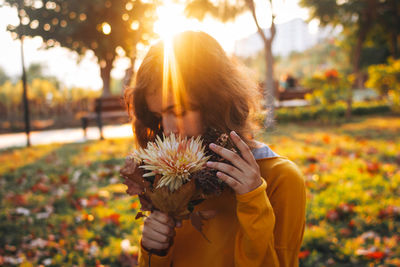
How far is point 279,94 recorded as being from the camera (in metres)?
Result: 14.5

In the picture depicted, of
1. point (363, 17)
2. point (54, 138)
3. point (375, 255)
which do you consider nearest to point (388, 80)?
point (375, 255)

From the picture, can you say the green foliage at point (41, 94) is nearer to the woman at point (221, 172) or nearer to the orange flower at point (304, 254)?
the orange flower at point (304, 254)

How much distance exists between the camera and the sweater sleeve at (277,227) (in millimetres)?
1020

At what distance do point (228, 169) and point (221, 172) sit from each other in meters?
0.02

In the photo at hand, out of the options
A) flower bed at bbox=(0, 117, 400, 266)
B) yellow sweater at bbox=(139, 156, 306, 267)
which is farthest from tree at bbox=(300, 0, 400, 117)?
yellow sweater at bbox=(139, 156, 306, 267)

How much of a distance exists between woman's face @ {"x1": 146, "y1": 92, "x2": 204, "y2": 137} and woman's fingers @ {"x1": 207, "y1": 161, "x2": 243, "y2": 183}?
40 cm

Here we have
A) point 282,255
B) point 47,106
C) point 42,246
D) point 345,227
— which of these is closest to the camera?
point 282,255

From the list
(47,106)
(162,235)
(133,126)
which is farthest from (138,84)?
(47,106)

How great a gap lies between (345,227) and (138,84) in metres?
2.68

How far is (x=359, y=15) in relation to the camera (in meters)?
21.9

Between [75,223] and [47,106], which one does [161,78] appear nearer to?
[75,223]

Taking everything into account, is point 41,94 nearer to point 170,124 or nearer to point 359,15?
point 170,124

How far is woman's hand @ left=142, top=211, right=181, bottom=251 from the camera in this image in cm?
100

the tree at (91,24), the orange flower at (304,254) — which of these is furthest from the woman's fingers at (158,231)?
the orange flower at (304,254)
